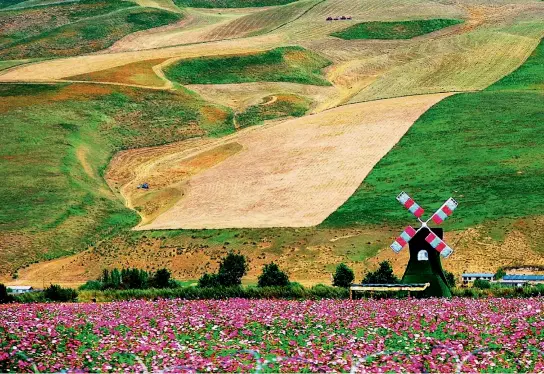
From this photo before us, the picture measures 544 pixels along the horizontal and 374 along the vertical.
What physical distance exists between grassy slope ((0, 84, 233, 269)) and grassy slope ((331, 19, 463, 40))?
3966cm

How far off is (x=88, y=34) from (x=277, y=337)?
5658 inches

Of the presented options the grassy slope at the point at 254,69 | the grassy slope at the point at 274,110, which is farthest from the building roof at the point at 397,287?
the grassy slope at the point at 254,69

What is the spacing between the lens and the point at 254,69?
13788 centimetres

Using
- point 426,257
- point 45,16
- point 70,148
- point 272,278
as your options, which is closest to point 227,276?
point 272,278

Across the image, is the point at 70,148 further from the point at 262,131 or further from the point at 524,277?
the point at 524,277

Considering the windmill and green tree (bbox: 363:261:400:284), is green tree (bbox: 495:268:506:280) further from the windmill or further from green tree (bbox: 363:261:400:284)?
the windmill

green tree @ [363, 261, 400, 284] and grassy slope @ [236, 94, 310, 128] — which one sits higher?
grassy slope @ [236, 94, 310, 128]

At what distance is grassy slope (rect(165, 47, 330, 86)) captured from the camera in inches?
5281

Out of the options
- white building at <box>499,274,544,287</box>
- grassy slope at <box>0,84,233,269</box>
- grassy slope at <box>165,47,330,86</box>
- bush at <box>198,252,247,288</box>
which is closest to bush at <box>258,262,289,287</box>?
bush at <box>198,252,247,288</box>

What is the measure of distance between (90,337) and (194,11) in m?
173

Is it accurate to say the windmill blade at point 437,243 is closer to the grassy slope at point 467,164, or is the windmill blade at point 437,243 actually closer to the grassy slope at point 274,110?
the grassy slope at point 467,164

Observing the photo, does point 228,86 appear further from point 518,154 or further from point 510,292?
point 510,292

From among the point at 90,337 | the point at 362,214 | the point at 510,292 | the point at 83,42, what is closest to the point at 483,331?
the point at 90,337

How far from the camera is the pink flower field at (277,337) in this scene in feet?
74.7
